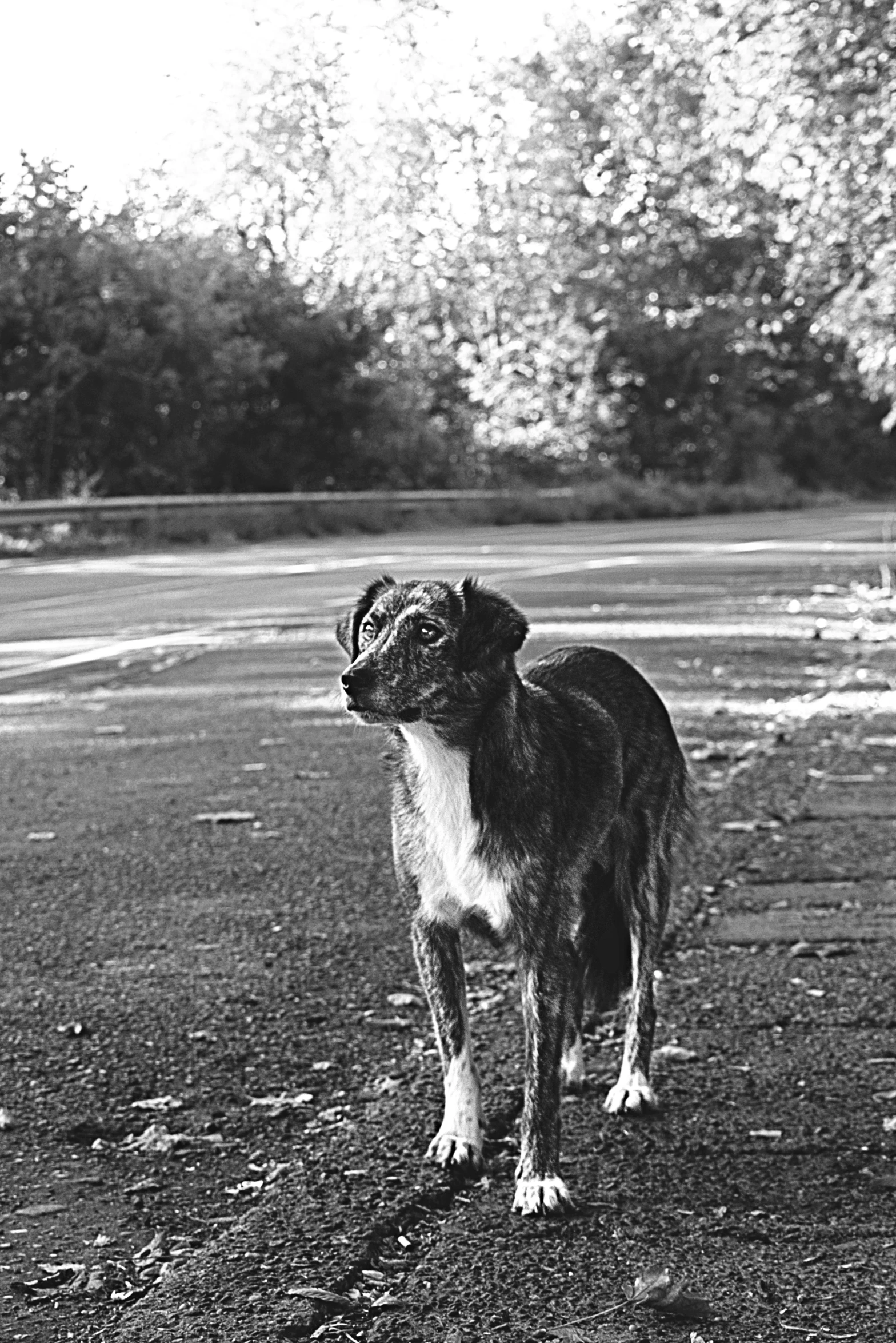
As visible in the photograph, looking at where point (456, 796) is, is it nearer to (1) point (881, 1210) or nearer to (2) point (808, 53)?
(1) point (881, 1210)

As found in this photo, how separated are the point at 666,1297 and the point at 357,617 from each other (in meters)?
1.48

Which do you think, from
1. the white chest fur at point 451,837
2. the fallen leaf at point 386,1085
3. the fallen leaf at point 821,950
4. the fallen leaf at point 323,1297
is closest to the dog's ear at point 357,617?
the white chest fur at point 451,837

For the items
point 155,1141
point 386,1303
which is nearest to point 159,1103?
point 155,1141

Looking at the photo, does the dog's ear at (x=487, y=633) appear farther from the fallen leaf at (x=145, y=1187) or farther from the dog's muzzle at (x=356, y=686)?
the fallen leaf at (x=145, y=1187)

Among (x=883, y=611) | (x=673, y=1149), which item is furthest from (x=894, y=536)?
(x=673, y=1149)

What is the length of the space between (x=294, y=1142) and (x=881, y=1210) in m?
1.22

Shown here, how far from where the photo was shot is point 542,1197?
138 inches

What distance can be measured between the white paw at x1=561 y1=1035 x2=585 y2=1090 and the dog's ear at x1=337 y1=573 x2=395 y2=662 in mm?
1069

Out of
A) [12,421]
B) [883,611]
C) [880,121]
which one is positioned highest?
[880,121]

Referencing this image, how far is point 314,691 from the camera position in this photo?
1043 cm

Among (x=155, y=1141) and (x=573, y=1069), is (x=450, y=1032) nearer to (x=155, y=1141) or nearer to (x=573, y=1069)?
(x=573, y=1069)

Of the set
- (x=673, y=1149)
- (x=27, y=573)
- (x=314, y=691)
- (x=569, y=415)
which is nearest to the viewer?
(x=673, y=1149)

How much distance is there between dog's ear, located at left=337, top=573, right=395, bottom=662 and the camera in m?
3.86

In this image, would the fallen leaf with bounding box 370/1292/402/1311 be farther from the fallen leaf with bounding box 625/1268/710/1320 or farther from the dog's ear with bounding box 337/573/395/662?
the dog's ear with bounding box 337/573/395/662
